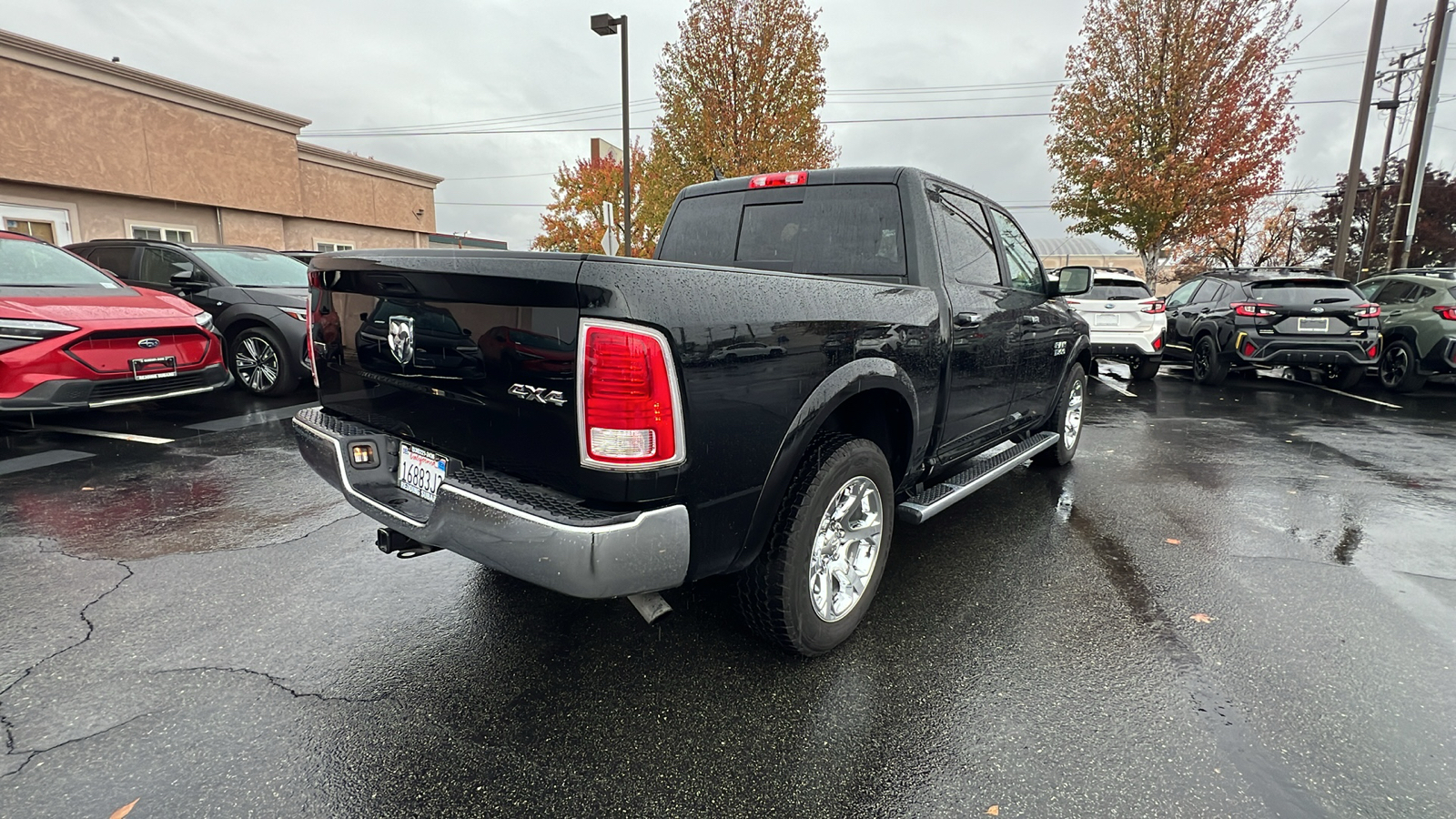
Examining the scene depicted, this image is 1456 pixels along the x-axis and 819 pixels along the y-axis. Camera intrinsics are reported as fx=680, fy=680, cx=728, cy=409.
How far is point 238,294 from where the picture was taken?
24.4 feet

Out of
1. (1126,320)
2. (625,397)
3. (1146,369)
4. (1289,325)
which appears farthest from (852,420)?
(1146,369)

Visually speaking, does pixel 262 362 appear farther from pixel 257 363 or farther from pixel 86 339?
pixel 86 339

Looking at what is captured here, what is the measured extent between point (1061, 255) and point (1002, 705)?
6735 cm

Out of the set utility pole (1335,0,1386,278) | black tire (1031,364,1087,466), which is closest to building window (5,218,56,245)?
black tire (1031,364,1087,466)

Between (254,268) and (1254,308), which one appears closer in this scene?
(254,268)

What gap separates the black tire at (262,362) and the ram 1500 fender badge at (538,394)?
22.3 ft

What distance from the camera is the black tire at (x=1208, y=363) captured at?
1000 centimetres

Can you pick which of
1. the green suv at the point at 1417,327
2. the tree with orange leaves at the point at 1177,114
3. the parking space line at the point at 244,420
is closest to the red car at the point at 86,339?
the parking space line at the point at 244,420

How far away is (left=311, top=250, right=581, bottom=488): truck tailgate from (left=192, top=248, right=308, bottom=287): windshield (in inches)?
247

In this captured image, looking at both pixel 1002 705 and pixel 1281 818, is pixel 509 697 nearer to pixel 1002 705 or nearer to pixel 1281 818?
pixel 1002 705

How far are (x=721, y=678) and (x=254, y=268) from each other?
8.36 meters

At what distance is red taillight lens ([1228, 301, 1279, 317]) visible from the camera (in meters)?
9.12

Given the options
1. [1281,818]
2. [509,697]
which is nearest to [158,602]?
[509,697]

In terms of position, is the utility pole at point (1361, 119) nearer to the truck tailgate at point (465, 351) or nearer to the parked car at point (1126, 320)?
the parked car at point (1126, 320)
